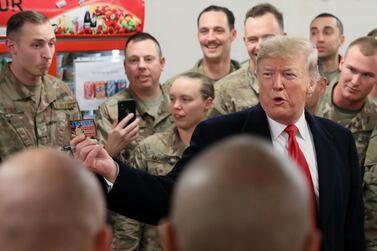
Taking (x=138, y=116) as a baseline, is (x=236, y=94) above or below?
above

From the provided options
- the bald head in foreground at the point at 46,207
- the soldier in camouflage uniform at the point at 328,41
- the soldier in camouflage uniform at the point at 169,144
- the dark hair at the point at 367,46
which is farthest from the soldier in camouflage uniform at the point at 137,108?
the bald head in foreground at the point at 46,207

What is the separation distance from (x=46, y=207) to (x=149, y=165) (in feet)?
10.0

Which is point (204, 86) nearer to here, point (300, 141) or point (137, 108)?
point (137, 108)

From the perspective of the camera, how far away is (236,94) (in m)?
4.73

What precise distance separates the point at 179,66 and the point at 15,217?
18.5 ft

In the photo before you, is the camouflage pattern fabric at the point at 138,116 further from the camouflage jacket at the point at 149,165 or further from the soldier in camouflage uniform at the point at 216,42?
the soldier in camouflage uniform at the point at 216,42

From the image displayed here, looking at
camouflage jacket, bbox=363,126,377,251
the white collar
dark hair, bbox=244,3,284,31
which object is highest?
dark hair, bbox=244,3,284,31

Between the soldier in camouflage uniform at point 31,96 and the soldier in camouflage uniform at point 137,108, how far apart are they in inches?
10.7

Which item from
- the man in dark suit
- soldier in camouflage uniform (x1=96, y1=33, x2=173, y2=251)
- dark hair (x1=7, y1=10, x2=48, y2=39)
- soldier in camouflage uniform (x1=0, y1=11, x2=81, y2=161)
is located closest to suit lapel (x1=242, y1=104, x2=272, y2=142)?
the man in dark suit

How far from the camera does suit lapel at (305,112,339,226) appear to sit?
2.62 meters

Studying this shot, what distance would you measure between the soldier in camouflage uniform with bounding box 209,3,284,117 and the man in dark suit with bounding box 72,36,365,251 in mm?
1748

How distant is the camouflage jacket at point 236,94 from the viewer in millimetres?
4684

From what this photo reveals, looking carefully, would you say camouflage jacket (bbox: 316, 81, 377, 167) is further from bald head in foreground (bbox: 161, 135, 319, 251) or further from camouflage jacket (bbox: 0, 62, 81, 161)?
bald head in foreground (bbox: 161, 135, 319, 251)

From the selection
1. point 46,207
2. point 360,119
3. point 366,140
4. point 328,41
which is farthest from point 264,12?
point 46,207
